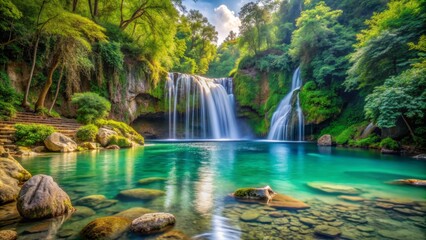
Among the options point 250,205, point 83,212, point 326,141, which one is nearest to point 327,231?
point 250,205

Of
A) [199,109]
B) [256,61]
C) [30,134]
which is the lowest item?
[30,134]

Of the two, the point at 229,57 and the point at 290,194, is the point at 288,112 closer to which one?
the point at 290,194

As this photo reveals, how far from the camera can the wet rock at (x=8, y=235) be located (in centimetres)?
223

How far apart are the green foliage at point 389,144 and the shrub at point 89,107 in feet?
53.7

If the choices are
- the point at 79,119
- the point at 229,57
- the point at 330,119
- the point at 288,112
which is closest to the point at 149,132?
the point at 79,119

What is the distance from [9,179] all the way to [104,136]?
8897mm

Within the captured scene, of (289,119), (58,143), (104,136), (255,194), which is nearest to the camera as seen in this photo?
(255,194)

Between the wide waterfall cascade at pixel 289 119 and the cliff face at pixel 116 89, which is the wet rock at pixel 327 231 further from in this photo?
the wide waterfall cascade at pixel 289 119

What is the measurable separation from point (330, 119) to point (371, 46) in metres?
7.43

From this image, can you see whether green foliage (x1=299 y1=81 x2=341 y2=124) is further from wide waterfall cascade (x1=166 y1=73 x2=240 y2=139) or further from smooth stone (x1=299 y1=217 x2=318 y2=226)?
smooth stone (x1=299 y1=217 x2=318 y2=226)

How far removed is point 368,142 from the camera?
13.4 meters

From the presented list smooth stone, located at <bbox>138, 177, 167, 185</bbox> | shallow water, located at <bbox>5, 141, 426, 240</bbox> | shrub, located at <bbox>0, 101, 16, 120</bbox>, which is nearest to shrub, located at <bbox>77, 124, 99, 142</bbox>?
shrub, located at <bbox>0, 101, 16, 120</bbox>

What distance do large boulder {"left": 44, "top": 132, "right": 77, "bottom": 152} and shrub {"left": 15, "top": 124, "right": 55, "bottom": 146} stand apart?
0.26 m

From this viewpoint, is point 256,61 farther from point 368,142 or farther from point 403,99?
point 403,99
